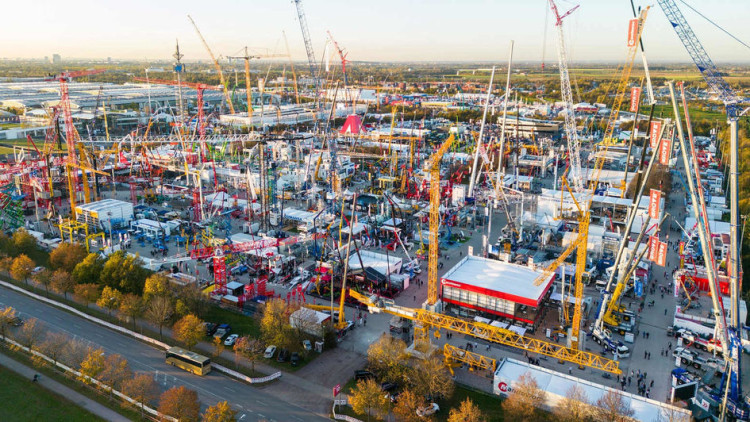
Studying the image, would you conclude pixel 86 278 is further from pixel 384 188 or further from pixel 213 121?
pixel 213 121

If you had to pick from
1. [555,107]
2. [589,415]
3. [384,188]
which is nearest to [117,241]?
[384,188]

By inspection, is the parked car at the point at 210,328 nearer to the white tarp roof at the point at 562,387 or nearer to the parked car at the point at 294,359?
the parked car at the point at 294,359

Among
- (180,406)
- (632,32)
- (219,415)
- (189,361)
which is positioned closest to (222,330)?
(189,361)

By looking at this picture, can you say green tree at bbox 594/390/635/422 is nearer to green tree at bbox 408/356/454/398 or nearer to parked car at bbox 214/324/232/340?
green tree at bbox 408/356/454/398

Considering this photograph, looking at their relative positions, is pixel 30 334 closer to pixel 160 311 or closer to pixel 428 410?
pixel 160 311

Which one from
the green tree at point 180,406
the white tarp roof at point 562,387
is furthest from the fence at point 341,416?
the white tarp roof at point 562,387
